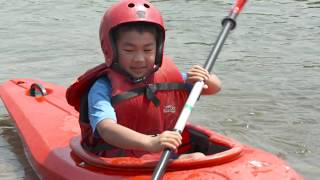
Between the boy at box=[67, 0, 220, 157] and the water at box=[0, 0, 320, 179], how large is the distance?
3.96 feet

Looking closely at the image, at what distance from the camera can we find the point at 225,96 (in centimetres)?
561

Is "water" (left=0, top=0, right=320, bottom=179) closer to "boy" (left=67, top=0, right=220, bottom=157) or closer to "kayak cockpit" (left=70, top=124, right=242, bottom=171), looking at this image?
"kayak cockpit" (left=70, top=124, right=242, bottom=171)

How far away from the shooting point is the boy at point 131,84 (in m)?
2.91

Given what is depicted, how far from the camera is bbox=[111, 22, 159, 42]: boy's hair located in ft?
9.64

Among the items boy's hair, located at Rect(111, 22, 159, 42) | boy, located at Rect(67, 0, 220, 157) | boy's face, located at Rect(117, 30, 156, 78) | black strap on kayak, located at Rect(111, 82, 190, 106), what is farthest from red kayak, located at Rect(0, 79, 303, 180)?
boy's hair, located at Rect(111, 22, 159, 42)

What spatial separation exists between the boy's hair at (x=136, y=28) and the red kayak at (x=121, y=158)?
1.95 feet

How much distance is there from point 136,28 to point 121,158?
0.62m

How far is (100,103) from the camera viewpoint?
2955 mm

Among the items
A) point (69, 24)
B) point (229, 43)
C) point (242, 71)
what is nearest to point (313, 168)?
point (242, 71)

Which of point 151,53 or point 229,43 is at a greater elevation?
point 151,53

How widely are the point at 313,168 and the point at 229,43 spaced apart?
376 centimetres

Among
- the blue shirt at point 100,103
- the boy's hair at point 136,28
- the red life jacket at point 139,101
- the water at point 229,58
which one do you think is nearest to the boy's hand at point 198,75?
the red life jacket at point 139,101

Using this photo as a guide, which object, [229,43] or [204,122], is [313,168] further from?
[229,43]

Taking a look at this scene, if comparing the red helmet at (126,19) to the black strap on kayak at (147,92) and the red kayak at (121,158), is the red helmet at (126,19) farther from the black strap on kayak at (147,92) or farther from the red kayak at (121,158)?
the red kayak at (121,158)
